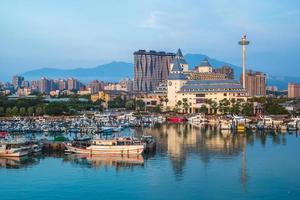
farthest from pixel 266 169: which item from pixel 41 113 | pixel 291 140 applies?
pixel 41 113

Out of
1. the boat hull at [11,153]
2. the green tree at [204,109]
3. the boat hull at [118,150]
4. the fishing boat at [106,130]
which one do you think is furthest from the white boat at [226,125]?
the boat hull at [11,153]

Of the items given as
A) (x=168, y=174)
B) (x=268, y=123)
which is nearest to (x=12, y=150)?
(x=168, y=174)

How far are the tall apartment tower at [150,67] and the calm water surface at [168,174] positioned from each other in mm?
48665

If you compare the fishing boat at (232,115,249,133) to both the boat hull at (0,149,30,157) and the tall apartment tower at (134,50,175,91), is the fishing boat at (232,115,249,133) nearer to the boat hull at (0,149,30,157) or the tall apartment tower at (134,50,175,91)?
the boat hull at (0,149,30,157)

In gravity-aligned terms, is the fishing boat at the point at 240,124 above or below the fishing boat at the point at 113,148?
above

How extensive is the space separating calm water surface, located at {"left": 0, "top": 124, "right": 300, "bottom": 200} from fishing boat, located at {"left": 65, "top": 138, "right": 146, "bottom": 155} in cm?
46

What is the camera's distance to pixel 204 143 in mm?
21688

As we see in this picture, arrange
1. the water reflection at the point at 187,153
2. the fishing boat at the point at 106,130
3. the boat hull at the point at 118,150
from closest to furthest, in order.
Answer: the water reflection at the point at 187,153
the boat hull at the point at 118,150
the fishing boat at the point at 106,130

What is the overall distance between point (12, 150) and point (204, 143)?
807 cm

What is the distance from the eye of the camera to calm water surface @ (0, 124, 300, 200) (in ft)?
41.6

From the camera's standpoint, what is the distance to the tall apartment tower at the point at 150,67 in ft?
228

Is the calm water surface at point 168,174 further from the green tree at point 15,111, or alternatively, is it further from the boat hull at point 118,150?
the green tree at point 15,111

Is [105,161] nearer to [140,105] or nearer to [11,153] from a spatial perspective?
[11,153]

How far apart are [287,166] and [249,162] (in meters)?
1.28
